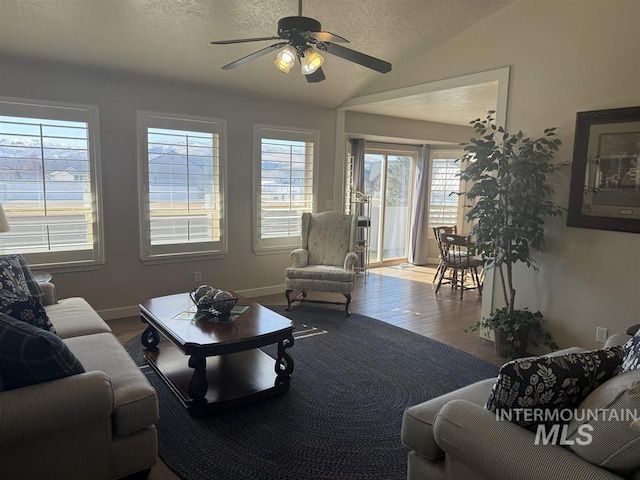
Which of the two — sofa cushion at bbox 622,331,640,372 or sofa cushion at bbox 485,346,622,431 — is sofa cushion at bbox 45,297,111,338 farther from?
sofa cushion at bbox 622,331,640,372

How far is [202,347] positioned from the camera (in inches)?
104

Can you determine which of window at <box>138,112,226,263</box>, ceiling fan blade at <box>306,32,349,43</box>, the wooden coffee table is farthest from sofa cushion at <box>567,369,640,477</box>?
window at <box>138,112,226,263</box>

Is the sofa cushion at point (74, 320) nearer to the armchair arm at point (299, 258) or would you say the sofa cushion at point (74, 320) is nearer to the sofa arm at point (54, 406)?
the sofa arm at point (54, 406)

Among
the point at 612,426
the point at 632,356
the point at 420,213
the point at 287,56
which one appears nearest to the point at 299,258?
the point at 287,56

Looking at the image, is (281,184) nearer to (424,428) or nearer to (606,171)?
(606,171)

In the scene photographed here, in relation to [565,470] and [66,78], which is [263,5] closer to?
[66,78]

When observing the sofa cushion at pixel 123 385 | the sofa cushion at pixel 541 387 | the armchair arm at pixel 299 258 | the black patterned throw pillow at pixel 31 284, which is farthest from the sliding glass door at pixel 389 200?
the sofa cushion at pixel 541 387

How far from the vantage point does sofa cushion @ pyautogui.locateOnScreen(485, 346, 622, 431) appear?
154cm

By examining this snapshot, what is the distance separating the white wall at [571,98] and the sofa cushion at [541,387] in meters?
2.12

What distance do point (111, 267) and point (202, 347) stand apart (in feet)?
7.99

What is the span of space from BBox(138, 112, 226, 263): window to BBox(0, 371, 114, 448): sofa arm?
10.0 feet

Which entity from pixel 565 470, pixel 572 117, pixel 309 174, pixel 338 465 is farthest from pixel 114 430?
pixel 309 174

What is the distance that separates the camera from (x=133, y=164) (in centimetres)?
456

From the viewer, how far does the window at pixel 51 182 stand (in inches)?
155
